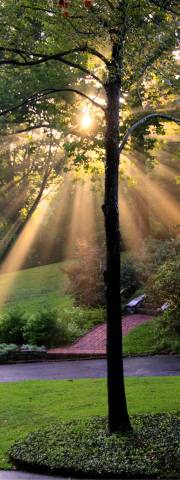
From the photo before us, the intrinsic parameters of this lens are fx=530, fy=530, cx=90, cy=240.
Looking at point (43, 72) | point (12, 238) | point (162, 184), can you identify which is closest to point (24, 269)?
point (12, 238)

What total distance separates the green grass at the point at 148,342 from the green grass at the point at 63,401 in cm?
330

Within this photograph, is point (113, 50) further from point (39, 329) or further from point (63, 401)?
point (39, 329)

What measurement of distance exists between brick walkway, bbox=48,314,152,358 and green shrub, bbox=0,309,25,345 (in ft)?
5.82

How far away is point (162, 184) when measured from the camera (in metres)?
31.8

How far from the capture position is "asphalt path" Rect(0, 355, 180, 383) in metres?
13.4

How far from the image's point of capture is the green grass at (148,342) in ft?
Result: 51.2

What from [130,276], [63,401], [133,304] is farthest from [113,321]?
[130,276]

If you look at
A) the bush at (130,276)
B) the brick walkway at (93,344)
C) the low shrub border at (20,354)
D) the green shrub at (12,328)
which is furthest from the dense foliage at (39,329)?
the bush at (130,276)

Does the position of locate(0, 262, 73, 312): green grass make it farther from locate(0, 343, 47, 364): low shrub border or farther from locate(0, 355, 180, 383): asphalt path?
locate(0, 355, 180, 383): asphalt path

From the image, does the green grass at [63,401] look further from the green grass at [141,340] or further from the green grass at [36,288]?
the green grass at [36,288]

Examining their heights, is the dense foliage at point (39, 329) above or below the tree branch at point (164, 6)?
below

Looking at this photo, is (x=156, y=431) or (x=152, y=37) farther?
(x=152, y=37)

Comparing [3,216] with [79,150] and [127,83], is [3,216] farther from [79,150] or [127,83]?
[127,83]

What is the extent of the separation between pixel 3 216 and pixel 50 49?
27829mm
